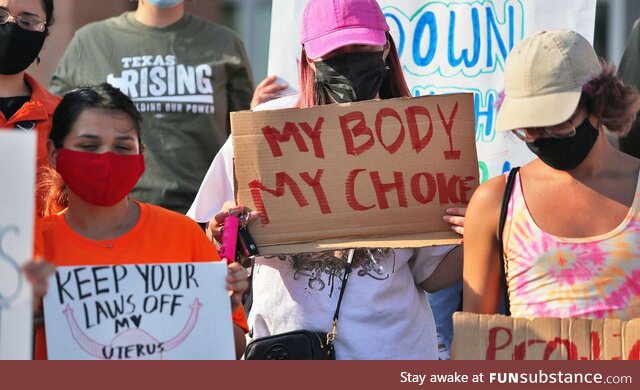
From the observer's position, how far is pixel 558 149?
3.87m

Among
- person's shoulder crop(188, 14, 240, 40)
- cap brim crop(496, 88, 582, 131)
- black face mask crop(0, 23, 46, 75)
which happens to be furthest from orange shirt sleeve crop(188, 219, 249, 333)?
person's shoulder crop(188, 14, 240, 40)

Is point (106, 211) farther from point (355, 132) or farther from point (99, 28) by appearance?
point (99, 28)

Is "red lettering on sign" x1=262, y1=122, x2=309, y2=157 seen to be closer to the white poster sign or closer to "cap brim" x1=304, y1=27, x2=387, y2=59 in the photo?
"cap brim" x1=304, y1=27, x2=387, y2=59

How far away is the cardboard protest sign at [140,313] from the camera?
375cm

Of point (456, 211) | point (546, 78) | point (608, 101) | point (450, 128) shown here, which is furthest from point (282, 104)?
point (608, 101)

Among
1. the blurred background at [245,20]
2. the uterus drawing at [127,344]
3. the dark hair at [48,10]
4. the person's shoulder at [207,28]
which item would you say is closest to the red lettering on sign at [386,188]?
the uterus drawing at [127,344]

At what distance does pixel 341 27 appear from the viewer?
14.7ft

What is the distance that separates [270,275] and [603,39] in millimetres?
5205

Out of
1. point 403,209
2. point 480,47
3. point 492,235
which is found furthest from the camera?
point 480,47

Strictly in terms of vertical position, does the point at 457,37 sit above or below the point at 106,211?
above

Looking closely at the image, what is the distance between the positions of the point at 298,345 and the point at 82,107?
0.99 metres

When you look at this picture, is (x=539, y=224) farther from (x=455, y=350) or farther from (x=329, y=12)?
(x=329, y=12)

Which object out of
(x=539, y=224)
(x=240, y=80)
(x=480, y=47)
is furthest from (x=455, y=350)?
(x=240, y=80)
